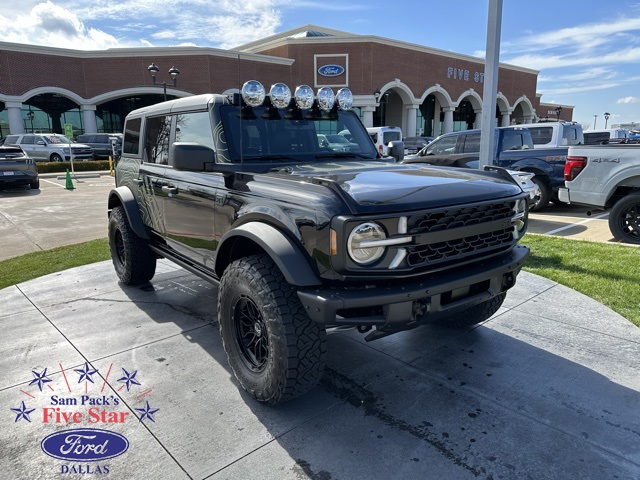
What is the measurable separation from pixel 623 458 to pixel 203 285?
13.6 feet

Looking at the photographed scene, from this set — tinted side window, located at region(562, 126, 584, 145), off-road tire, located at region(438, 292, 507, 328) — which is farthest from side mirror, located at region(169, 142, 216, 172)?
tinted side window, located at region(562, 126, 584, 145)

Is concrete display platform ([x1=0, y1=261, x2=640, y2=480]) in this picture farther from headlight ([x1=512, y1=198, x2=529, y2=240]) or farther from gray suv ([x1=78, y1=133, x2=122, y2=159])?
gray suv ([x1=78, y1=133, x2=122, y2=159])

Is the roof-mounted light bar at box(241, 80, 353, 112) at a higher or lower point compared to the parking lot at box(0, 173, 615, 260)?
higher

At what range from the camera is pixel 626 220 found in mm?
7070

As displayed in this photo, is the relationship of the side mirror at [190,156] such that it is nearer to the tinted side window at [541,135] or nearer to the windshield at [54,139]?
the tinted side window at [541,135]

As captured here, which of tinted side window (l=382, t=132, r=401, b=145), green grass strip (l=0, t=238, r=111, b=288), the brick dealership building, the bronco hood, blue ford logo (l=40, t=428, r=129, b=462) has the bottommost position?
blue ford logo (l=40, t=428, r=129, b=462)

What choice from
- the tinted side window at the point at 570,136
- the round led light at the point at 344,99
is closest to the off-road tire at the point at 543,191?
the tinted side window at the point at 570,136

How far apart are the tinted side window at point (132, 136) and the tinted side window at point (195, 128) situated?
1051 millimetres

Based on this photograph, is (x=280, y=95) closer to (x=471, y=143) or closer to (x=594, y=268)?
(x=594, y=268)

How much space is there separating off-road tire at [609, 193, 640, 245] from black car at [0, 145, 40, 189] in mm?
16684

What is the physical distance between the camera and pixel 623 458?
2.36m

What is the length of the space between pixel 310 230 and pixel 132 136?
3.38 metres

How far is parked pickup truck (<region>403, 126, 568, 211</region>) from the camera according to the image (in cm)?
986

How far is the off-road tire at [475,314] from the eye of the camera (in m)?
3.67
